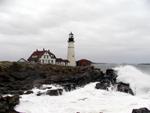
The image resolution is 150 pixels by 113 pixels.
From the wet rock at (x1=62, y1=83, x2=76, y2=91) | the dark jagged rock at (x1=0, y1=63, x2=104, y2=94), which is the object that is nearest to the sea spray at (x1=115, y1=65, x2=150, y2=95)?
the dark jagged rock at (x1=0, y1=63, x2=104, y2=94)

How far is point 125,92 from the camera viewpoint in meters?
24.5

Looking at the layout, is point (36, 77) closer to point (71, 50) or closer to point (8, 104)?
point (8, 104)

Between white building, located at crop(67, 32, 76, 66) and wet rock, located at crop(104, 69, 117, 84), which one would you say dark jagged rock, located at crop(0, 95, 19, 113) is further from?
white building, located at crop(67, 32, 76, 66)

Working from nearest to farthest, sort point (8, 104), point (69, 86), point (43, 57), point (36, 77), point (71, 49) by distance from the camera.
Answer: point (8, 104)
point (69, 86)
point (36, 77)
point (71, 49)
point (43, 57)

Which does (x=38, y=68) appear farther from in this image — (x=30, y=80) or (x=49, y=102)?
(x=49, y=102)

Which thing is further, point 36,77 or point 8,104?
point 36,77

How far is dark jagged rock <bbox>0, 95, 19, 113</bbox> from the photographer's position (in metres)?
15.6

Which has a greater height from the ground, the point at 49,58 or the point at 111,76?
the point at 49,58

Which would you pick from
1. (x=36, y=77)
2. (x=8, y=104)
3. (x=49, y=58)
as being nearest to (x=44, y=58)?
(x=49, y=58)

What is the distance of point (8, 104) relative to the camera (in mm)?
16391

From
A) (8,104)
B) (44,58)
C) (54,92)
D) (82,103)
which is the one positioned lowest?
(82,103)

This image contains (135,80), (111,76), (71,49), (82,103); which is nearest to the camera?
(82,103)

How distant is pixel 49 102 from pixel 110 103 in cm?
340

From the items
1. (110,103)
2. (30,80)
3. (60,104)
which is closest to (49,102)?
(60,104)
